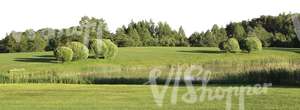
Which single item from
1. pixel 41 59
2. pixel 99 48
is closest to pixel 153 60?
pixel 99 48

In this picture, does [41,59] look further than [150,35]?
No

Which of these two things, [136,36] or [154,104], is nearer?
[154,104]

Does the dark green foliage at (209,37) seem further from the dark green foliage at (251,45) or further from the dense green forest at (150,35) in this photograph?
the dark green foliage at (251,45)

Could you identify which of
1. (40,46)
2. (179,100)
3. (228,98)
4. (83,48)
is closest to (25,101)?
(179,100)

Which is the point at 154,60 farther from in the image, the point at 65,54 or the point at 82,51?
the point at 65,54

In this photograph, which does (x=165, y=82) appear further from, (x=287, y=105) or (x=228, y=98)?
(x=287, y=105)

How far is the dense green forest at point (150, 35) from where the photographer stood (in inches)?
3782

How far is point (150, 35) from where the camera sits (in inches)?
4503

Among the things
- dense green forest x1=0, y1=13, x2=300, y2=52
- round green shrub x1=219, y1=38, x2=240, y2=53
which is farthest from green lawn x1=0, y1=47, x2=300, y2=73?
dense green forest x1=0, y1=13, x2=300, y2=52

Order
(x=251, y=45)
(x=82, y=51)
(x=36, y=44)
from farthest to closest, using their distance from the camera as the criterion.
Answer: (x=36, y=44), (x=251, y=45), (x=82, y=51)

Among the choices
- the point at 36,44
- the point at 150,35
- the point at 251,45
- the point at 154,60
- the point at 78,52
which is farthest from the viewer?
the point at 150,35

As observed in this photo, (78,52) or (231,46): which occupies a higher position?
(231,46)

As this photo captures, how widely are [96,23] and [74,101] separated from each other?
91516 mm

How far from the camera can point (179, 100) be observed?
16.4 metres
